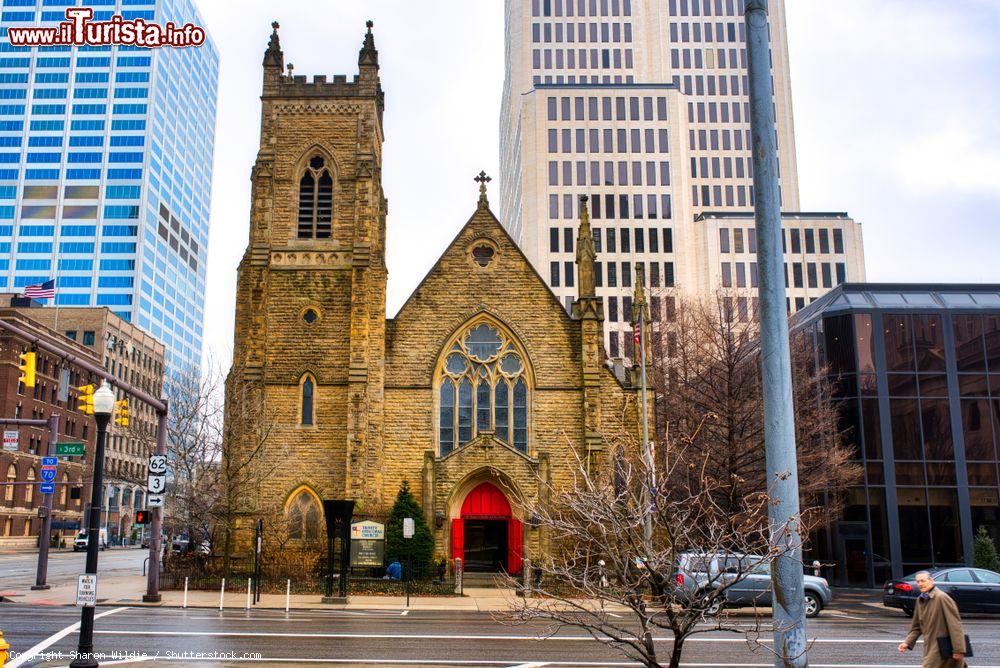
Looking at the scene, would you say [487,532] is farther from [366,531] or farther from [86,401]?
[86,401]

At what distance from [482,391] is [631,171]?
2123 inches

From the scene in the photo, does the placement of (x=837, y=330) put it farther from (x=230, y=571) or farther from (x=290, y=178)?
(x=230, y=571)

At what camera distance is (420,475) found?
108 ft

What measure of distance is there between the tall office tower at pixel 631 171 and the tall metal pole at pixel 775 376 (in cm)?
6890

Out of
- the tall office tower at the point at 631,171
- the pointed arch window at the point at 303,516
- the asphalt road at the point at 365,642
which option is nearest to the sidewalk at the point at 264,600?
the asphalt road at the point at 365,642

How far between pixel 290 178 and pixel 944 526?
30.6 m

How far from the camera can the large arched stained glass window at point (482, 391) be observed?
3384cm

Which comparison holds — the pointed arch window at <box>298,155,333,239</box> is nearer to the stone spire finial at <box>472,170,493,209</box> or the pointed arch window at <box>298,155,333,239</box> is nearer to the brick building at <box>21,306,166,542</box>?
the stone spire finial at <box>472,170,493,209</box>

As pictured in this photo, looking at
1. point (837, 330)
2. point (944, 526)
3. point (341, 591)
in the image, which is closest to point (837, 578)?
point (944, 526)

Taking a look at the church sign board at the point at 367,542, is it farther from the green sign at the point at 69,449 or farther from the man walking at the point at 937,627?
the man walking at the point at 937,627

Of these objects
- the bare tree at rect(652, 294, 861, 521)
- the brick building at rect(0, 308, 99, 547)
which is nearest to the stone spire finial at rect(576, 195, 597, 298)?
the bare tree at rect(652, 294, 861, 521)

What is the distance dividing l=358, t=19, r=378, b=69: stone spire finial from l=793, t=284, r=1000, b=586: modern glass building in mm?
22993

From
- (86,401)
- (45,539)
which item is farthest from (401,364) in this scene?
(86,401)

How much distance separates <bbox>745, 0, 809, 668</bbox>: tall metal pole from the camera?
A: 6480mm
